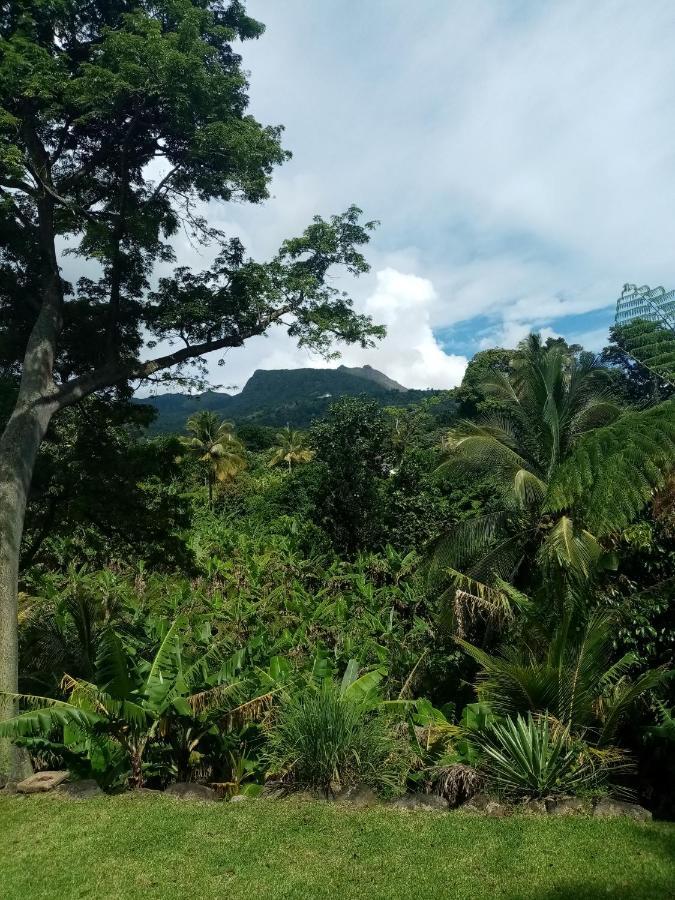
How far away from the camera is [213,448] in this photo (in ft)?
121

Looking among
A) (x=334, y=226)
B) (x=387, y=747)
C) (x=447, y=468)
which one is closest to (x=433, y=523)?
(x=447, y=468)

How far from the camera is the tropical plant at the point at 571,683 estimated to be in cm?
713

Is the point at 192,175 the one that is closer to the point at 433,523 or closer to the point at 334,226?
the point at 334,226

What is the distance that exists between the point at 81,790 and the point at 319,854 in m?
3.15

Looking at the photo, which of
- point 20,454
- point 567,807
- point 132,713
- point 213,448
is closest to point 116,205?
point 20,454

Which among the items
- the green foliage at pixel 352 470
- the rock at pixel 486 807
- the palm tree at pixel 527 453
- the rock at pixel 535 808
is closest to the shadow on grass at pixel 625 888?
the rock at pixel 535 808

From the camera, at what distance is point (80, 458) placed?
32.9 ft

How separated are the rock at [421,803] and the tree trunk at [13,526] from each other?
181 inches

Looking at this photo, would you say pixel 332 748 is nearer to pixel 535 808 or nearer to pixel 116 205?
pixel 535 808

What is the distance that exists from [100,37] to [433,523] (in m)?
15.7

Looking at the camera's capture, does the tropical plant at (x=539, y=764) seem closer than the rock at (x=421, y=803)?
No

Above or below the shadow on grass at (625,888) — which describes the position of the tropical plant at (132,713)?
above

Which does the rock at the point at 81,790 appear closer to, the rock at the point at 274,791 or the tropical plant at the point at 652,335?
the rock at the point at 274,791

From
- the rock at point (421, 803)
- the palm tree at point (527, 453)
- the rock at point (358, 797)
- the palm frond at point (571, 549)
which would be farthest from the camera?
the palm tree at point (527, 453)
